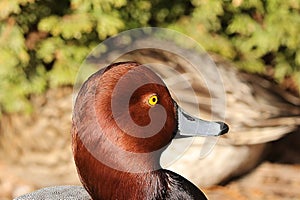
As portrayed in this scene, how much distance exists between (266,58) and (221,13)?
26.3 inches

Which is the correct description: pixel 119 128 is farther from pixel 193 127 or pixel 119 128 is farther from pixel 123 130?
pixel 193 127

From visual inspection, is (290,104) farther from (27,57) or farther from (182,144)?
(27,57)

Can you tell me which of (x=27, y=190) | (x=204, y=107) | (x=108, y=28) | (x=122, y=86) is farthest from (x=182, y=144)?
(x=122, y=86)

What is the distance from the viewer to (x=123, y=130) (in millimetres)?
2652

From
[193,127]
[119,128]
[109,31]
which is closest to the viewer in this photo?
[119,128]

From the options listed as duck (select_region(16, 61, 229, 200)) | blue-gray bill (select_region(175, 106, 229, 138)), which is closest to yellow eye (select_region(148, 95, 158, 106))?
duck (select_region(16, 61, 229, 200))

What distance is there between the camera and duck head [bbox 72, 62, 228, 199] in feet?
8.63

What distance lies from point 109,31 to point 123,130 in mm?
2210

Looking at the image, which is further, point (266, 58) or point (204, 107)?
point (266, 58)

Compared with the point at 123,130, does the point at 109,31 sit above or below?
below

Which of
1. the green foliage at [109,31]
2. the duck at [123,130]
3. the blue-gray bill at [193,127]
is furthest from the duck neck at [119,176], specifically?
the green foliage at [109,31]

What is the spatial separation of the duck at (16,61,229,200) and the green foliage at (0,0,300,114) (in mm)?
2044

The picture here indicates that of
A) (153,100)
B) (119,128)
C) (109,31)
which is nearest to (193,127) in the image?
(153,100)

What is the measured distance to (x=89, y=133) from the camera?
8.61 ft
